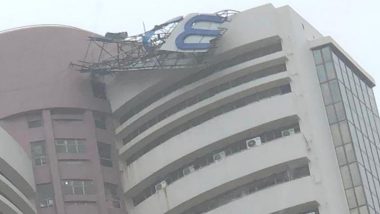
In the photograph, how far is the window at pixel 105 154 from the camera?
58375 mm

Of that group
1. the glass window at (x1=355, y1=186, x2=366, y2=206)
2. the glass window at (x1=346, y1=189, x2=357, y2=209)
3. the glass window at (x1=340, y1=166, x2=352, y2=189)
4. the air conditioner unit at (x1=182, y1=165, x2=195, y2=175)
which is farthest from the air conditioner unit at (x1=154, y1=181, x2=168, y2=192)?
the glass window at (x1=355, y1=186, x2=366, y2=206)

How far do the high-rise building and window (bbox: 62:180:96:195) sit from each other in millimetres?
61

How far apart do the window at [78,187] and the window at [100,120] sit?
4175 millimetres

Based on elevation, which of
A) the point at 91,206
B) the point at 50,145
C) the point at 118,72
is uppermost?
the point at 118,72

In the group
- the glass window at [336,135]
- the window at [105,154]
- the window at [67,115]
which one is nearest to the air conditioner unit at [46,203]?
the window at [105,154]

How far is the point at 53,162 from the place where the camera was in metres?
55.8

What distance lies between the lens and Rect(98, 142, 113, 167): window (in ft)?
192

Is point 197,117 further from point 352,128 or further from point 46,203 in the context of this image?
point 46,203

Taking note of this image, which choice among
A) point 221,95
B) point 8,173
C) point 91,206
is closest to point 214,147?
point 221,95

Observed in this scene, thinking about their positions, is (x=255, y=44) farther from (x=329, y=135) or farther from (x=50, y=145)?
(x=50, y=145)

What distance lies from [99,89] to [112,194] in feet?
21.7

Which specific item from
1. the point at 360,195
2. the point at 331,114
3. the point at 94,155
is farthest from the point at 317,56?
the point at 94,155

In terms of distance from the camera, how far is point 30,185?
179 feet

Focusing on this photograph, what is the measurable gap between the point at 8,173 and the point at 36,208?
2.87m
